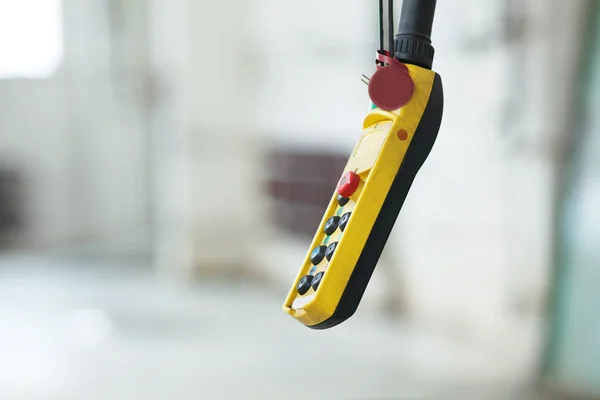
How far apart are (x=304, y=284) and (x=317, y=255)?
16 millimetres

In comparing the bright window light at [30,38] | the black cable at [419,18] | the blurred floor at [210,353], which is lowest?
the black cable at [419,18]

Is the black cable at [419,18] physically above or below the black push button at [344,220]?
above

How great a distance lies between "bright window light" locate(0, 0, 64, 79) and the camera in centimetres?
337

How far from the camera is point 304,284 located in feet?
1.17

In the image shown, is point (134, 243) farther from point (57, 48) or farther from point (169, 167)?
point (57, 48)

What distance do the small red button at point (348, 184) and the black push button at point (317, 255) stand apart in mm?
30

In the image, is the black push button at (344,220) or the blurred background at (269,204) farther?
the blurred background at (269,204)

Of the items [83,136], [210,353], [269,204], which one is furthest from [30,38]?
[210,353]

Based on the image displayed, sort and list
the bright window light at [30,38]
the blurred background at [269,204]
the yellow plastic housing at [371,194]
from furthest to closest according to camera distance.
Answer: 1. the bright window light at [30,38]
2. the blurred background at [269,204]
3. the yellow plastic housing at [371,194]

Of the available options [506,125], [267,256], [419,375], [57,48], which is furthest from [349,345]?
[57,48]

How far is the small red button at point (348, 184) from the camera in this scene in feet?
1.13

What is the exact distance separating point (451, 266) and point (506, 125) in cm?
41

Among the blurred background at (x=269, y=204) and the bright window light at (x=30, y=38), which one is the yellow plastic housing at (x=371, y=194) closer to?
the blurred background at (x=269, y=204)

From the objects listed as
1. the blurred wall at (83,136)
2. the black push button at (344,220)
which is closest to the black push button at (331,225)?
the black push button at (344,220)
